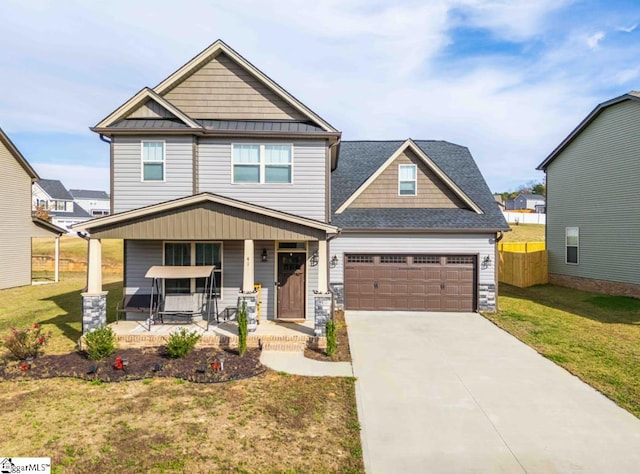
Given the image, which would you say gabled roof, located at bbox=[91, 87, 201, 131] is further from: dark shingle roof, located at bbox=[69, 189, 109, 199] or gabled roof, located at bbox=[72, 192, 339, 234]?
dark shingle roof, located at bbox=[69, 189, 109, 199]

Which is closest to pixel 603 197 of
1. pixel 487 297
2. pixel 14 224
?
pixel 487 297


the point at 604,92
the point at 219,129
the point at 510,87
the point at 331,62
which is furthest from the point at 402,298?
the point at 604,92

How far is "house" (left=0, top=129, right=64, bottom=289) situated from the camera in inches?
729

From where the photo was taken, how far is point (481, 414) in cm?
612

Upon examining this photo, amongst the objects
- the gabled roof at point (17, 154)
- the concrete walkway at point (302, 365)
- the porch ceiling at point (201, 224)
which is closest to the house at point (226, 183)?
the porch ceiling at point (201, 224)

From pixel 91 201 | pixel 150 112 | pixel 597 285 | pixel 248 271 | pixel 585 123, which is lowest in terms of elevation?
pixel 597 285

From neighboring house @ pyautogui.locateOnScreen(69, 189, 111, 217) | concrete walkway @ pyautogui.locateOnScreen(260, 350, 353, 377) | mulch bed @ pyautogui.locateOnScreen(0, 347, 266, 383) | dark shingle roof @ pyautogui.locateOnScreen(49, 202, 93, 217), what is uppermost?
neighboring house @ pyautogui.locateOnScreen(69, 189, 111, 217)

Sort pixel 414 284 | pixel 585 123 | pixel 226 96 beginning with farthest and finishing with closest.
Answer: pixel 585 123 < pixel 414 284 < pixel 226 96

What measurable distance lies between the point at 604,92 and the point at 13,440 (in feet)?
86.4

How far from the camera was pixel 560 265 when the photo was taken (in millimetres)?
19906

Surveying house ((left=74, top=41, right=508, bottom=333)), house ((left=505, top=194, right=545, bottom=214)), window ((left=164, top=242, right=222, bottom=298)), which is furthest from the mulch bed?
house ((left=505, top=194, right=545, bottom=214))

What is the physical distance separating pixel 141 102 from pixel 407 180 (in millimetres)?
9671

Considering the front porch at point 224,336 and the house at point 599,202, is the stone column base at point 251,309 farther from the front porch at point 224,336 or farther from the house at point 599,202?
the house at point 599,202

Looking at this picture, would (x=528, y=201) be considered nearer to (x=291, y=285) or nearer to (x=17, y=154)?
(x=291, y=285)
